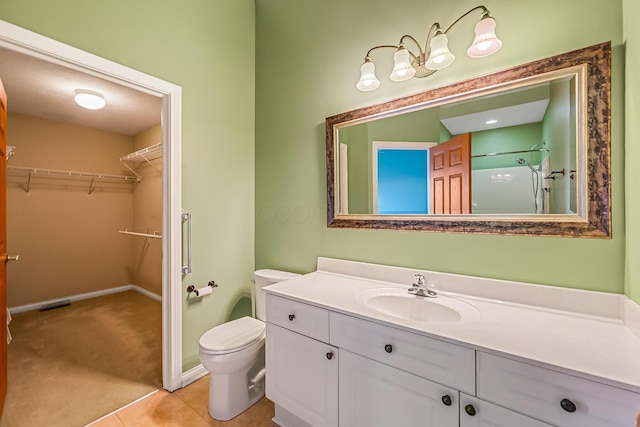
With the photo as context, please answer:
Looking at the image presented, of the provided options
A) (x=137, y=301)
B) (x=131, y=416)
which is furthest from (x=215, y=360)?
(x=137, y=301)

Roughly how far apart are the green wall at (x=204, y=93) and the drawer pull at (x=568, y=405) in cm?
199

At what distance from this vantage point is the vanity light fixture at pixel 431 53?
4.05ft

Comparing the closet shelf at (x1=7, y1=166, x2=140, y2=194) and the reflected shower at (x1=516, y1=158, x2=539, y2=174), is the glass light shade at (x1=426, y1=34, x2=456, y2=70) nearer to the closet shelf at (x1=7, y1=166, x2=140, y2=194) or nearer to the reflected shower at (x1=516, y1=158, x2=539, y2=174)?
the reflected shower at (x1=516, y1=158, x2=539, y2=174)

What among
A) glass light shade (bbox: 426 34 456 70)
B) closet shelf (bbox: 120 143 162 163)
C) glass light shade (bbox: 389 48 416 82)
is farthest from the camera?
closet shelf (bbox: 120 143 162 163)

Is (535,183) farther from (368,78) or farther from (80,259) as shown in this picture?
(80,259)

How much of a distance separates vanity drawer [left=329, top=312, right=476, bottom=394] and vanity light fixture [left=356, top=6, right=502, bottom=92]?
131 centimetres

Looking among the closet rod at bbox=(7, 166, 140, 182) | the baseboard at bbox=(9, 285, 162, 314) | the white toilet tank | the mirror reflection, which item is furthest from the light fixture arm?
the closet rod at bbox=(7, 166, 140, 182)

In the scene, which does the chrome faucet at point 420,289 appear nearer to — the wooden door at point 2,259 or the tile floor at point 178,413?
the tile floor at point 178,413

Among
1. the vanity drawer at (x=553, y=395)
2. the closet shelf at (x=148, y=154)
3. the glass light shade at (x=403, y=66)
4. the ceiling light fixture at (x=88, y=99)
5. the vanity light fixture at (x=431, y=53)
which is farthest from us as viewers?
the closet shelf at (x=148, y=154)

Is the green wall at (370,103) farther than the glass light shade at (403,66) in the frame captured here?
No

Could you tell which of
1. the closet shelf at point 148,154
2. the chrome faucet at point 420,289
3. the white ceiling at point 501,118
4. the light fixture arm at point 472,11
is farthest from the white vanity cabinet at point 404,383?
the closet shelf at point 148,154

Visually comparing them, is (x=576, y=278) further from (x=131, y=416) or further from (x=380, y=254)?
(x=131, y=416)

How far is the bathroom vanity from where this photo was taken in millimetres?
797

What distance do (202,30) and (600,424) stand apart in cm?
283
